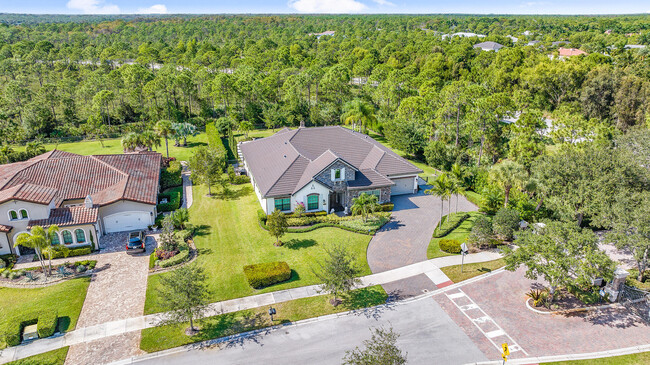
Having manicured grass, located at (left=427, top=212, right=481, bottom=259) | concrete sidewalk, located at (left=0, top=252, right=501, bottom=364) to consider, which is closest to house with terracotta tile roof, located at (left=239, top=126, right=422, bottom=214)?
manicured grass, located at (left=427, top=212, right=481, bottom=259)

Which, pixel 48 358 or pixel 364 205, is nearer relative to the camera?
pixel 48 358

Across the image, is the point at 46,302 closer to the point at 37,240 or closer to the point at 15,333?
the point at 15,333

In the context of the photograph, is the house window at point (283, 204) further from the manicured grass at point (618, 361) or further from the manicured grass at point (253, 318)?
the manicured grass at point (618, 361)

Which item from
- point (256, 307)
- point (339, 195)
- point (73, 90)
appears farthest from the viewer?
point (73, 90)

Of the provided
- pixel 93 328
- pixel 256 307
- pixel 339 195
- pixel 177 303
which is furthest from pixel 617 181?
pixel 93 328

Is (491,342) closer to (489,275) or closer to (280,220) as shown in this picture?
(489,275)

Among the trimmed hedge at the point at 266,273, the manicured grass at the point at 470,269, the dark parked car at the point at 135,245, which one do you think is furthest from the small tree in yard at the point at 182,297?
the manicured grass at the point at 470,269

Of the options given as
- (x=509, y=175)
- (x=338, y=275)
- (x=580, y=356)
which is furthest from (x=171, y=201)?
(x=580, y=356)
